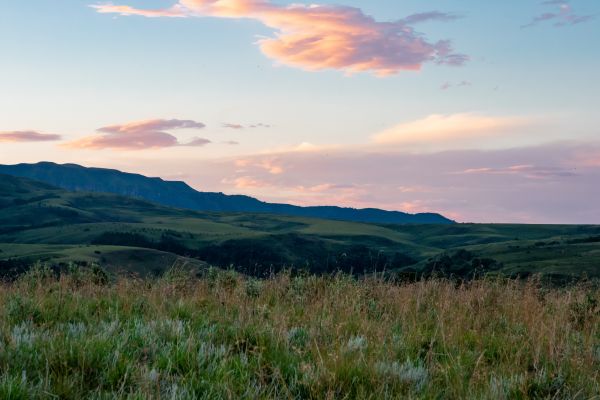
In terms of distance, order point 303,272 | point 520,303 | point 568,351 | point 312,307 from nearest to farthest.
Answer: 1. point 568,351
2. point 312,307
3. point 520,303
4. point 303,272

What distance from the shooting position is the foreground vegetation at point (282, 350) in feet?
17.3

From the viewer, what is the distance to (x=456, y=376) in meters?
5.74

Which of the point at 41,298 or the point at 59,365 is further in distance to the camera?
the point at 41,298

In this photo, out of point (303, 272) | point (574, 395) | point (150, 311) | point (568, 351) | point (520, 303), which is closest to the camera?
point (574, 395)

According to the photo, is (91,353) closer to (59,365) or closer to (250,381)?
(59,365)

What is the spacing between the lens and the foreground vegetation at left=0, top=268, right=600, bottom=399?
528 cm

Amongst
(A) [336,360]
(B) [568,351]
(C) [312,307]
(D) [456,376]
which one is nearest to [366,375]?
(A) [336,360]

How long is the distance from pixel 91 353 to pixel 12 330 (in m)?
1.87

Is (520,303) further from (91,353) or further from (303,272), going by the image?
(91,353)

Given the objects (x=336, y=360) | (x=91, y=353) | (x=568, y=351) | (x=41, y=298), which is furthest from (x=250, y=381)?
(x=41, y=298)

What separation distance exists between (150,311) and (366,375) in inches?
156

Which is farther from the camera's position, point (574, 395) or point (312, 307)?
point (312, 307)

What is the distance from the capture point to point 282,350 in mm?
6441

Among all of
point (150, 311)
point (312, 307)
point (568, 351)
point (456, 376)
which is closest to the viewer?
point (456, 376)
